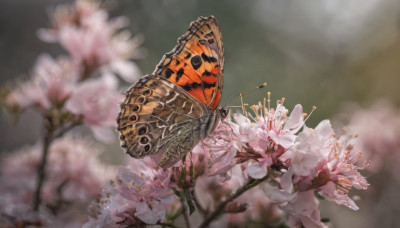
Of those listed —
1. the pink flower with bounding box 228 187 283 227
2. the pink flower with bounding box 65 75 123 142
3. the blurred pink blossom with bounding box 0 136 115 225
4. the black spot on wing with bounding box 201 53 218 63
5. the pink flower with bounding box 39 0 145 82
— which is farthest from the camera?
the pink flower with bounding box 39 0 145 82

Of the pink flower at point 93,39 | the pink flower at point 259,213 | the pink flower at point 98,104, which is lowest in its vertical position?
the pink flower at point 259,213

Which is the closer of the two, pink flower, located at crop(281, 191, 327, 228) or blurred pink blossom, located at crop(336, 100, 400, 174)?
pink flower, located at crop(281, 191, 327, 228)

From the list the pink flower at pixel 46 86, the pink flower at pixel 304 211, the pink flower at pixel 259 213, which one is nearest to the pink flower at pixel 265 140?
the pink flower at pixel 304 211

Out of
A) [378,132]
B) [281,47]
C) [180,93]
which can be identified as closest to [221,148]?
[180,93]

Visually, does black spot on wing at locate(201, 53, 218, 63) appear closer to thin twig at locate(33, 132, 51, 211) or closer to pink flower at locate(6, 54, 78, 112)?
pink flower at locate(6, 54, 78, 112)

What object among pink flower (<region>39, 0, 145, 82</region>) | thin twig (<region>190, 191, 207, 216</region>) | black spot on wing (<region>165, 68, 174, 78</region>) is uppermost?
pink flower (<region>39, 0, 145, 82</region>)

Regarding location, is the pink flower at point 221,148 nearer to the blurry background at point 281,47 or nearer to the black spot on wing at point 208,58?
the black spot on wing at point 208,58

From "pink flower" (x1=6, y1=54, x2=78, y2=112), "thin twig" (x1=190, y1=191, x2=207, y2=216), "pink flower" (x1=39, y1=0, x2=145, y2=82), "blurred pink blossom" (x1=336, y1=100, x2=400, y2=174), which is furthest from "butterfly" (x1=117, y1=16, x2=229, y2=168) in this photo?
"blurred pink blossom" (x1=336, y1=100, x2=400, y2=174)
